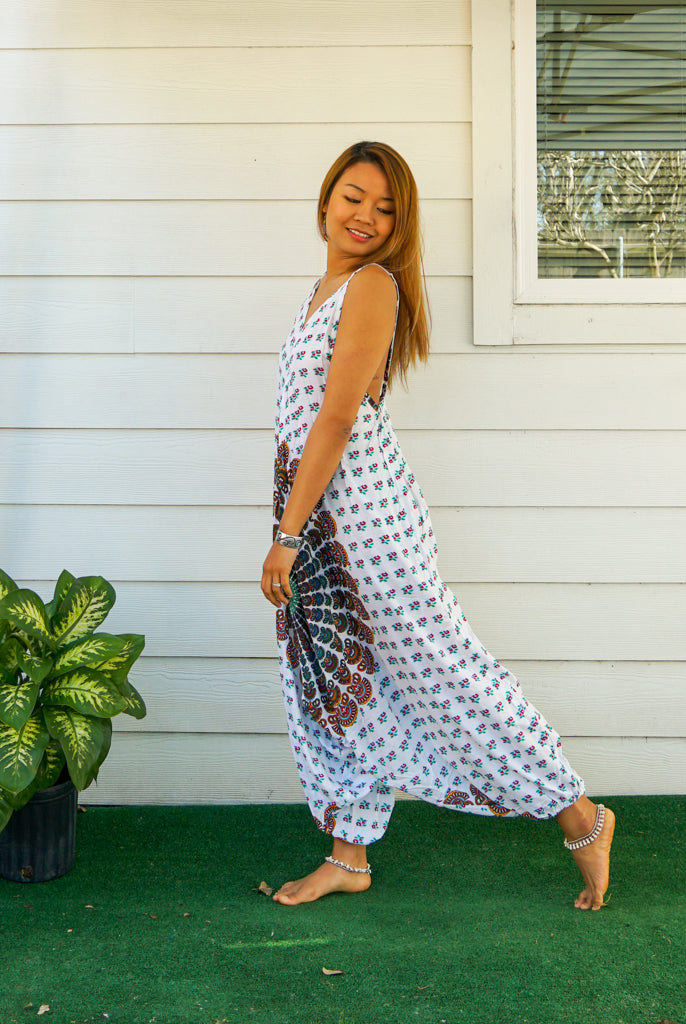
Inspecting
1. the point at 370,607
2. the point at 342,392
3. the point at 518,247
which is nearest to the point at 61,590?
the point at 370,607

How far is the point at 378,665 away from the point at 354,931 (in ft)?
1.77

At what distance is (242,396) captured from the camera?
2.49 m

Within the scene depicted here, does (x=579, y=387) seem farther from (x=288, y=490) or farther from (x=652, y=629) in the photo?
(x=288, y=490)

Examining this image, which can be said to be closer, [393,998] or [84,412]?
[393,998]

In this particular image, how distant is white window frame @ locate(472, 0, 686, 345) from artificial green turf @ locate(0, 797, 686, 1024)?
1.30 meters

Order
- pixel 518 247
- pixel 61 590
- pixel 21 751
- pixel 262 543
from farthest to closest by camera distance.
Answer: pixel 262 543 → pixel 518 247 → pixel 61 590 → pixel 21 751

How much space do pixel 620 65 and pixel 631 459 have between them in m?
1.06

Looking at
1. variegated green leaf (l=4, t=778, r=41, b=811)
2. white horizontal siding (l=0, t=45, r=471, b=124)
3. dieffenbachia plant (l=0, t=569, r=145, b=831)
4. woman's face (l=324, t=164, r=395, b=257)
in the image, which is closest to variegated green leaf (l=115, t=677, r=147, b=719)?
dieffenbachia plant (l=0, t=569, r=145, b=831)

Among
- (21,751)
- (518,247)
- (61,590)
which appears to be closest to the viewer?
(21,751)

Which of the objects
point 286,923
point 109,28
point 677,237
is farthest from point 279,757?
point 109,28

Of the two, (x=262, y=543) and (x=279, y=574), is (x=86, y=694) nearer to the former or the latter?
(x=279, y=574)

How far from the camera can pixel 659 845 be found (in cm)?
225

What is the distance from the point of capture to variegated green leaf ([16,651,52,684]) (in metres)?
1.94

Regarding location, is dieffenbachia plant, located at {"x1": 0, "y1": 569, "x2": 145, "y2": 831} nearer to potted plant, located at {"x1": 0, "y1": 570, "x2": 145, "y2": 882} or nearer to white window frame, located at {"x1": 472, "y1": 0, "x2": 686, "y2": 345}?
potted plant, located at {"x1": 0, "y1": 570, "x2": 145, "y2": 882}
